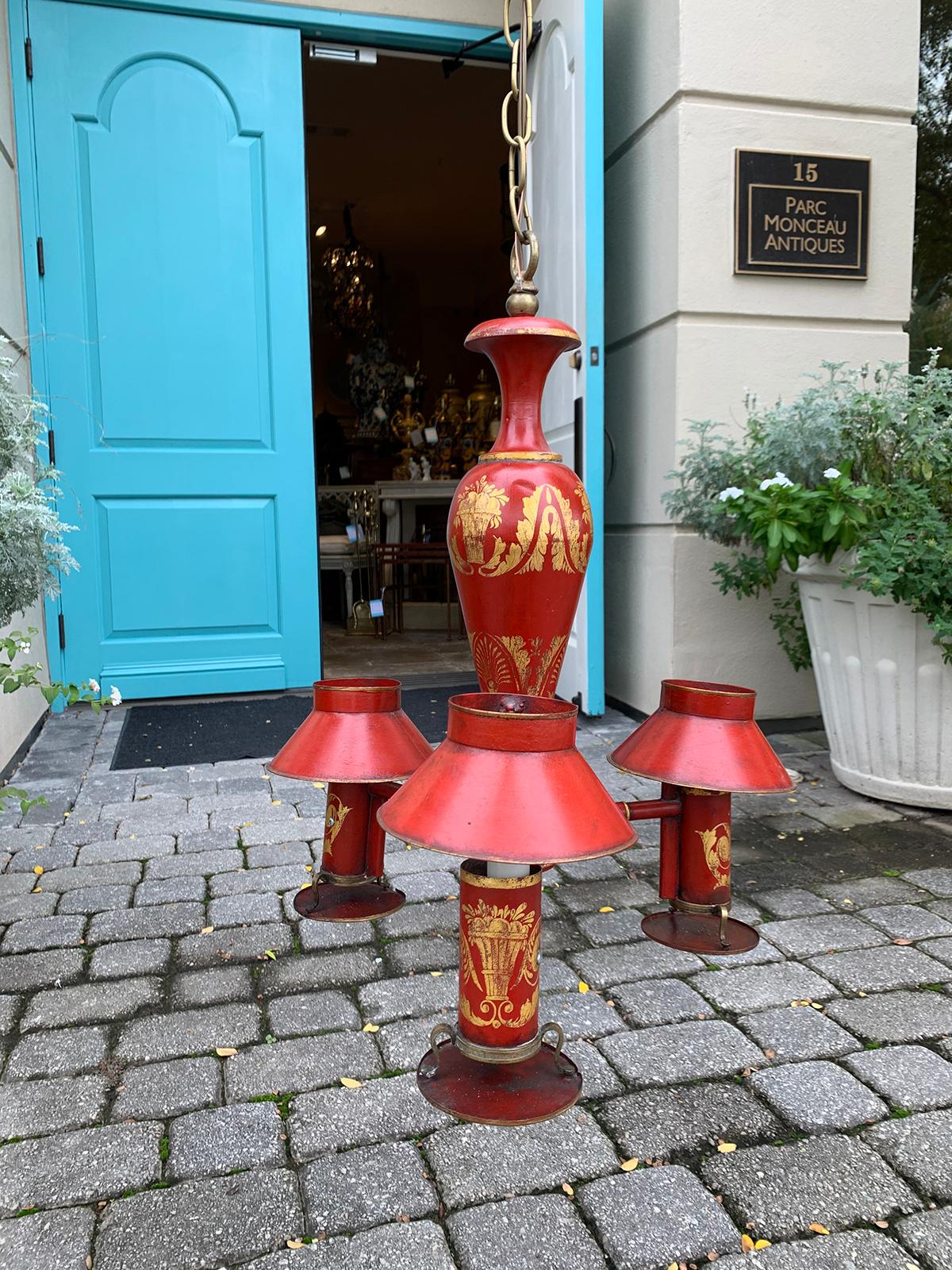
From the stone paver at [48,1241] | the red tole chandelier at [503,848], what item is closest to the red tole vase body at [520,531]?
the red tole chandelier at [503,848]

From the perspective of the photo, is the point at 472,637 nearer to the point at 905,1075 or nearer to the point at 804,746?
the point at 905,1075

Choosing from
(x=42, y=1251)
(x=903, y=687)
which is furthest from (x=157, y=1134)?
(x=903, y=687)

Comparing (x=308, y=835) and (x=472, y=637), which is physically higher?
(x=472, y=637)

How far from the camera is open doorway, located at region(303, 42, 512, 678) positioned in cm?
618

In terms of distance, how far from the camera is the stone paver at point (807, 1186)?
1.14m

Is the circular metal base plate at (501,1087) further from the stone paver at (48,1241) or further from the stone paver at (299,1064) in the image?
the stone paver at (48,1241)

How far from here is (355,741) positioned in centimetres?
133

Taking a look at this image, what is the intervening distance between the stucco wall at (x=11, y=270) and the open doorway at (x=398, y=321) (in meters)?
1.29

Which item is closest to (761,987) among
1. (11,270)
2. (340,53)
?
(11,270)

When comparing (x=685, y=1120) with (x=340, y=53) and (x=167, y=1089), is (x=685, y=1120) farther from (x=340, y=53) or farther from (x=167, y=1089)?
(x=340, y=53)

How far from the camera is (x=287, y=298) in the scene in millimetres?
4008

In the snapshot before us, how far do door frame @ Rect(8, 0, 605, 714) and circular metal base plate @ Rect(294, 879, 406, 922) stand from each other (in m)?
2.17

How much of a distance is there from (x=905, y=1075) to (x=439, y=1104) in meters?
0.79

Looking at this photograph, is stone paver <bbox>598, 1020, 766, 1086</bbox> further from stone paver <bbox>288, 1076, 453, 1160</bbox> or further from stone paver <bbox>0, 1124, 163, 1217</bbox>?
stone paver <bbox>0, 1124, 163, 1217</bbox>
